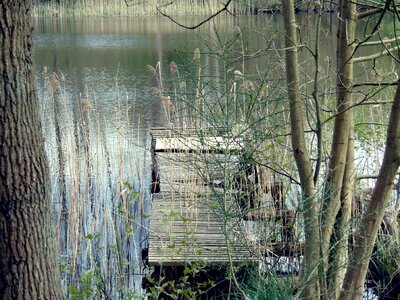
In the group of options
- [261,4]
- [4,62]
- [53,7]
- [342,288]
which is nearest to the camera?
[4,62]

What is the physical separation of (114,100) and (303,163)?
17.1 ft

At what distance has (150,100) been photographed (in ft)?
37.7

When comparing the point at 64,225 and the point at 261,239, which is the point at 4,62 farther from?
the point at 64,225

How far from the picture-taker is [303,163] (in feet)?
11.9

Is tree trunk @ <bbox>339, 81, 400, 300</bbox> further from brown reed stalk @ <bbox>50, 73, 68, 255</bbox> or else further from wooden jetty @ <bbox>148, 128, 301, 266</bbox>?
brown reed stalk @ <bbox>50, 73, 68, 255</bbox>

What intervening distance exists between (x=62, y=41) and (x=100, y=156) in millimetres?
10726

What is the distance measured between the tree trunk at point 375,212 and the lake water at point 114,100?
689 millimetres

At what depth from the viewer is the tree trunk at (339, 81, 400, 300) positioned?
3305 mm

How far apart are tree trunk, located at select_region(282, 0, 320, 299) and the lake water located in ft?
0.40

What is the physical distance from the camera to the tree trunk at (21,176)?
8.63 ft

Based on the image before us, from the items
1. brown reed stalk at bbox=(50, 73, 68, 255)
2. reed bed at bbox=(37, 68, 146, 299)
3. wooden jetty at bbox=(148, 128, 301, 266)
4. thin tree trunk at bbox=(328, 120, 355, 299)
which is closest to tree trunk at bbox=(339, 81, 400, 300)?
thin tree trunk at bbox=(328, 120, 355, 299)

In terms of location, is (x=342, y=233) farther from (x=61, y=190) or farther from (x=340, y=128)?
(x=61, y=190)

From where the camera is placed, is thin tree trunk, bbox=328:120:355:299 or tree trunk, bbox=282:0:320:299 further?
thin tree trunk, bbox=328:120:355:299

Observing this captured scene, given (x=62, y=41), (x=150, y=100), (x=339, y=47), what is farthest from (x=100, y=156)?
(x=62, y=41)
